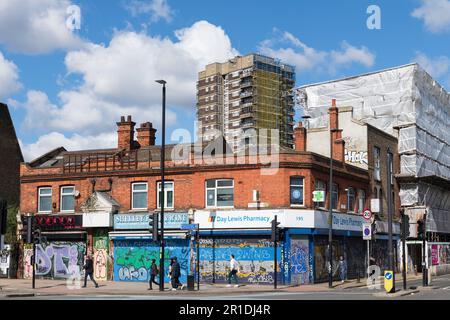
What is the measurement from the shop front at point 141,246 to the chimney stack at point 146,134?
276 inches

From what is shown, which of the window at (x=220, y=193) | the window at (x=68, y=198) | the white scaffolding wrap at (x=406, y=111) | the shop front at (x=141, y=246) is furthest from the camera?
the white scaffolding wrap at (x=406, y=111)

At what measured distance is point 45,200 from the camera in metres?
43.0

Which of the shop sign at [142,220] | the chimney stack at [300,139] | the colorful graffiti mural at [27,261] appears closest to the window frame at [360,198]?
the chimney stack at [300,139]

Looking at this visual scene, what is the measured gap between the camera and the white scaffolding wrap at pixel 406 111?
53188 mm

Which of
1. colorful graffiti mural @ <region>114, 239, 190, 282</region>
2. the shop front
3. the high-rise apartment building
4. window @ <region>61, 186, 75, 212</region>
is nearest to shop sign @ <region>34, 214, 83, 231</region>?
window @ <region>61, 186, 75, 212</region>

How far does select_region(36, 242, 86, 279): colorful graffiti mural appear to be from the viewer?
1617 inches

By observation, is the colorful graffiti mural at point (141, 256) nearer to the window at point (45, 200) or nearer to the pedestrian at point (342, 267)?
the window at point (45, 200)

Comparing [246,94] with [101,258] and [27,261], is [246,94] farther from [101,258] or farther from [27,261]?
[101,258]

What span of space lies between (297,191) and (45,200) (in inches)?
668

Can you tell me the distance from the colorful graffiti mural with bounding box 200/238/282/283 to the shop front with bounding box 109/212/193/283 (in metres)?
1.04

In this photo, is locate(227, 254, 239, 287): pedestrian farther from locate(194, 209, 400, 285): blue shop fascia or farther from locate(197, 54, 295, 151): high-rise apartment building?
locate(197, 54, 295, 151): high-rise apartment building

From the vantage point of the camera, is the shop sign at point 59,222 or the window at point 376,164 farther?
the window at point 376,164

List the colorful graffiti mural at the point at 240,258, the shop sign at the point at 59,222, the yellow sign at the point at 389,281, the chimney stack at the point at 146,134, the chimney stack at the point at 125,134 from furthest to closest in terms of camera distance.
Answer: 1. the chimney stack at the point at 146,134
2. the chimney stack at the point at 125,134
3. the shop sign at the point at 59,222
4. the colorful graffiti mural at the point at 240,258
5. the yellow sign at the point at 389,281
